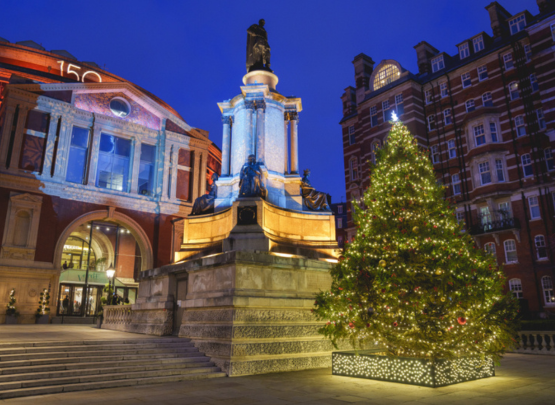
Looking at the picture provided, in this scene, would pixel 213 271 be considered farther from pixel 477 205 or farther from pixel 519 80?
pixel 519 80

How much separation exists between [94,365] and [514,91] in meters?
36.9

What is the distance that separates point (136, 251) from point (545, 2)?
41011mm

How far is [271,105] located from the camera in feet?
55.8

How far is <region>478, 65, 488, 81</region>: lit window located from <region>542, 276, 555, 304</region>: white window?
18.0 m

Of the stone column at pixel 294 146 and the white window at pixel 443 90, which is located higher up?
the white window at pixel 443 90

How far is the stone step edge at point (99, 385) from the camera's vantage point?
26.9 feet

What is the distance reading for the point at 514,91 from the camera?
34.6 meters

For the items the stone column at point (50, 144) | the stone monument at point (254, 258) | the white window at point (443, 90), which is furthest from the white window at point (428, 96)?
the stone column at point (50, 144)

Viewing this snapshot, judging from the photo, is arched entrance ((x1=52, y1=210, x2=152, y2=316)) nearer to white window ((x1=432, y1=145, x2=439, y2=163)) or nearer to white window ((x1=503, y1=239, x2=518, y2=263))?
white window ((x1=432, y1=145, x2=439, y2=163))

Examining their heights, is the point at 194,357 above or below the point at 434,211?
below

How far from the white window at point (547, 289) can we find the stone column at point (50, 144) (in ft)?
121

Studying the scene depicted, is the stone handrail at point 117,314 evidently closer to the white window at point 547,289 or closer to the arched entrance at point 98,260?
the arched entrance at point 98,260

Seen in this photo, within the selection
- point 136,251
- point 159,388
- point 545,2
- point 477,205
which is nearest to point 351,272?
point 159,388

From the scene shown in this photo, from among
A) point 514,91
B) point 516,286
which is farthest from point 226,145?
point 514,91
